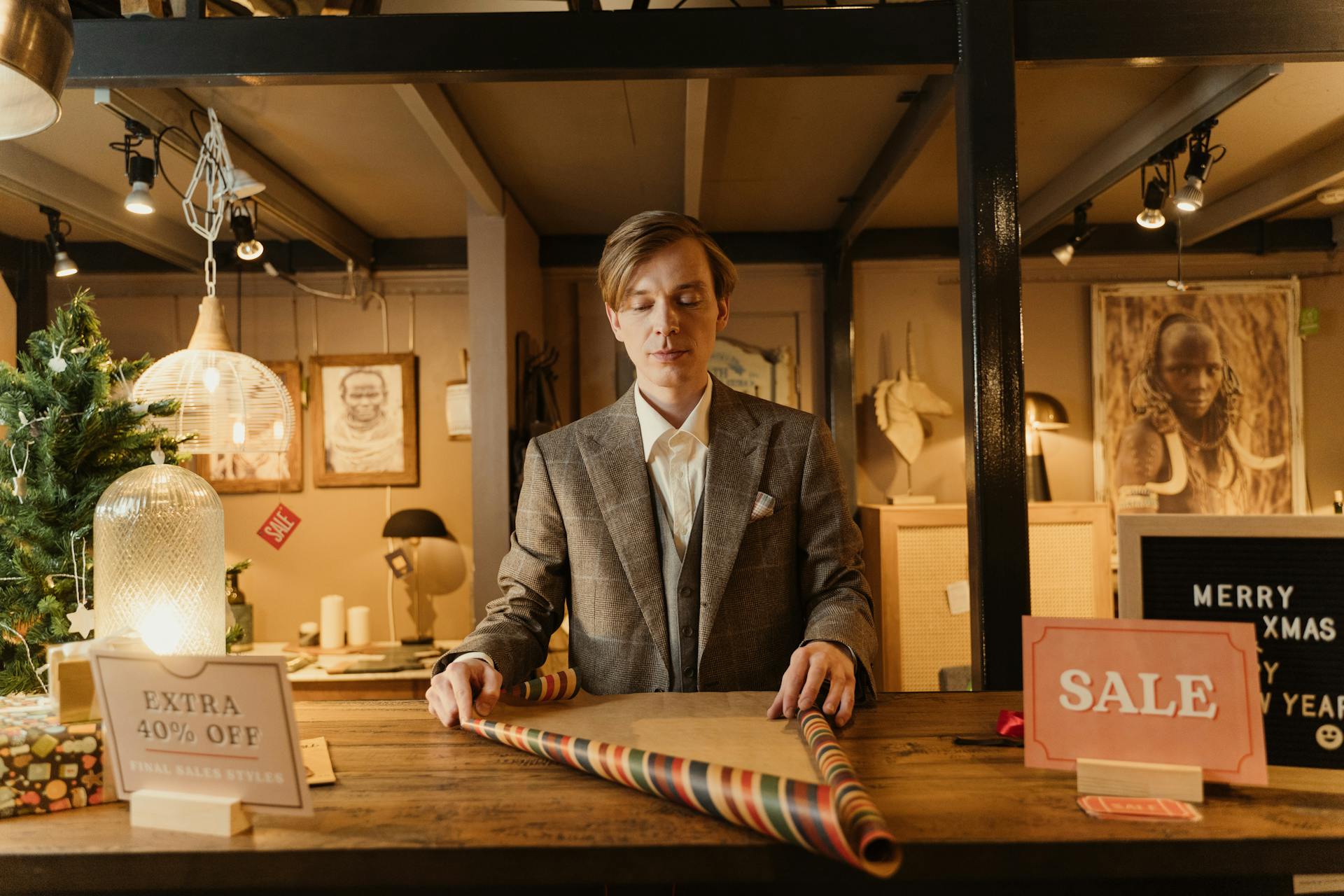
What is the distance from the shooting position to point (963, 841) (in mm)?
778

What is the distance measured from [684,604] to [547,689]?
32cm

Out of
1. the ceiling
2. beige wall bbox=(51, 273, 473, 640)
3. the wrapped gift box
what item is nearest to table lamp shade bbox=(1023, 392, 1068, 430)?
the ceiling

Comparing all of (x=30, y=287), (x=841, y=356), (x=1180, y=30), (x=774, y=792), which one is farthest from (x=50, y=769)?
(x=30, y=287)

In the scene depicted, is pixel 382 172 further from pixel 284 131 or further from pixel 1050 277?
pixel 1050 277

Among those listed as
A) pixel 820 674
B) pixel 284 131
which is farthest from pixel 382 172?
pixel 820 674

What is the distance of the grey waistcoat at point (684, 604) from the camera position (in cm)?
Result: 146

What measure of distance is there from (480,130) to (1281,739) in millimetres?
3254

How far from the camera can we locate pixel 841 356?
4.97 meters

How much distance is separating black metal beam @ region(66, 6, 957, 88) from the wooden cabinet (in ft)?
9.97

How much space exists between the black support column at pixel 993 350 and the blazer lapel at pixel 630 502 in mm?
663

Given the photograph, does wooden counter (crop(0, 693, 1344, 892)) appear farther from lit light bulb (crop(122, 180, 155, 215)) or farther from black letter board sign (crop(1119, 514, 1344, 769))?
lit light bulb (crop(122, 180, 155, 215))

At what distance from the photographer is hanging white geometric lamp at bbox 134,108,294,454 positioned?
2.85 metres

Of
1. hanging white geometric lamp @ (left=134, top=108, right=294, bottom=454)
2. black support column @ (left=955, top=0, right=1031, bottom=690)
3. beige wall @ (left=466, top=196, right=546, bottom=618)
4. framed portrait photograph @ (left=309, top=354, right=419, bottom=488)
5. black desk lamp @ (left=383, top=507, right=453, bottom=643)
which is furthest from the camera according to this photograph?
framed portrait photograph @ (left=309, top=354, right=419, bottom=488)

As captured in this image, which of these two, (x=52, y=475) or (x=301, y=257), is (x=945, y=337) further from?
(x=52, y=475)
